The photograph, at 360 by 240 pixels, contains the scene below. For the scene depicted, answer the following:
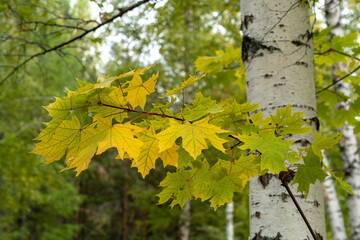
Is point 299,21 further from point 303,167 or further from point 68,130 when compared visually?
point 68,130

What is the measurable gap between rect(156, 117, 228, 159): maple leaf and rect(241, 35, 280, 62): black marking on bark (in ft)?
2.08

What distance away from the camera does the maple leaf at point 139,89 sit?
73 cm

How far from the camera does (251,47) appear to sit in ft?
3.81

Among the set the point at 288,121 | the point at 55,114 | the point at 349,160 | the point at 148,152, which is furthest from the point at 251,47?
the point at 349,160

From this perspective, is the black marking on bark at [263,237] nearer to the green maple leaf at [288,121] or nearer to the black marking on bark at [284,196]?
the black marking on bark at [284,196]

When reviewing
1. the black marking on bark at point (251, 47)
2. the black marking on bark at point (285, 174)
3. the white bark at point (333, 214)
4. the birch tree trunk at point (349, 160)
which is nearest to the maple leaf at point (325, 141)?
the black marking on bark at point (285, 174)

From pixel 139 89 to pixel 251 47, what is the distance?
24.0 inches

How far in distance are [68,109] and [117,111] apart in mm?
121

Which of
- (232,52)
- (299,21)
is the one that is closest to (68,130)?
(299,21)

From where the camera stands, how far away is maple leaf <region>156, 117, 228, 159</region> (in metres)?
0.61

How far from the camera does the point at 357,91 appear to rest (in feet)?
5.53

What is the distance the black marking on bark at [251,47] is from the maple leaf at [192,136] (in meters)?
0.64

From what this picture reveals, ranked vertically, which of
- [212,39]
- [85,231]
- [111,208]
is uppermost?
[212,39]

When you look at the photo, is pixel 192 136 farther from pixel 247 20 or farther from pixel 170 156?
pixel 247 20
